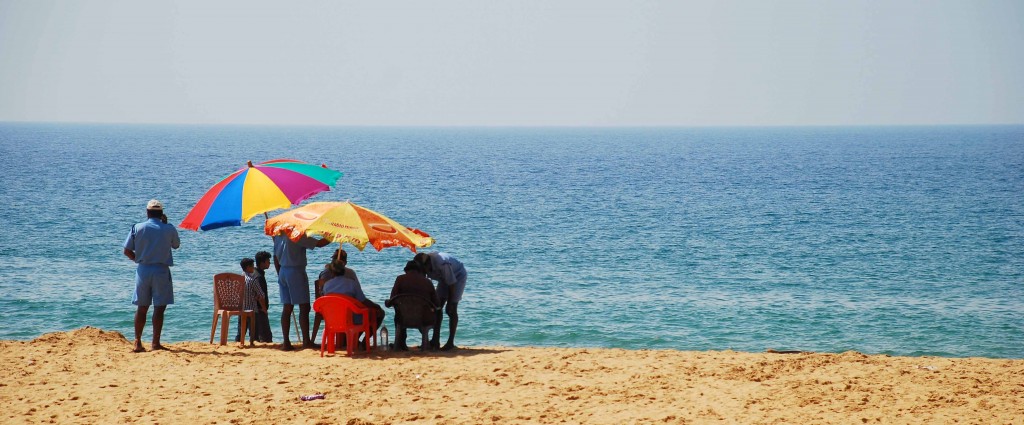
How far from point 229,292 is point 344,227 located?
8.09 ft

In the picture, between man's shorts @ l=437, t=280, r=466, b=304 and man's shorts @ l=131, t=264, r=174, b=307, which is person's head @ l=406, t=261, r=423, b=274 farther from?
man's shorts @ l=131, t=264, r=174, b=307

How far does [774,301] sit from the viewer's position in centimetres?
2412

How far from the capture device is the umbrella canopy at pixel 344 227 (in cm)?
1113

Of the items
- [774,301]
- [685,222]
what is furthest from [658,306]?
[685,222]

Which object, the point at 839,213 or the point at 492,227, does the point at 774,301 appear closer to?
the point at 492,227

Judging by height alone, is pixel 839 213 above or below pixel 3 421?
below

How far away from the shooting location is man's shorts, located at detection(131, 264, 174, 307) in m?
11.5

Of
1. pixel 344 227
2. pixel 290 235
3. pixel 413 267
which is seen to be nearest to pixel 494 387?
pixel 413 267

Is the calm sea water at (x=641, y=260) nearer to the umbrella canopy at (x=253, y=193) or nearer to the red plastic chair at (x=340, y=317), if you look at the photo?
the red plastic chair at (x=340, y=317)

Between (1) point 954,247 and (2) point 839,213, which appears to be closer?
(1) point 954,247

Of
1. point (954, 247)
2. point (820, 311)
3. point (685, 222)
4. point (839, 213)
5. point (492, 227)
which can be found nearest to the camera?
point (820, 311)

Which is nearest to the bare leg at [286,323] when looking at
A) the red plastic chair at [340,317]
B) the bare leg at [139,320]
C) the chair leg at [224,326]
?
the red plastic chair at [340,317]

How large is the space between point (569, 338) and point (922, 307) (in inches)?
377

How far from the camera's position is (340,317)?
1167 centimetres
